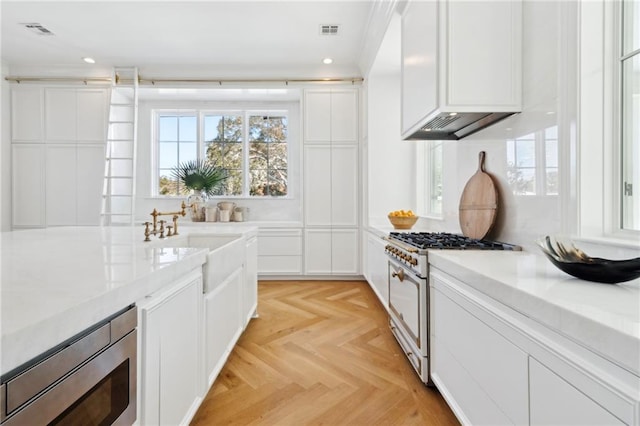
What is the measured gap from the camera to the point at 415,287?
189 centimetres

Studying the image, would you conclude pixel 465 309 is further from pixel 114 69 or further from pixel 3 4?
pixel 114 69

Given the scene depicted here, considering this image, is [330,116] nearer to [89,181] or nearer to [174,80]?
[174,80]

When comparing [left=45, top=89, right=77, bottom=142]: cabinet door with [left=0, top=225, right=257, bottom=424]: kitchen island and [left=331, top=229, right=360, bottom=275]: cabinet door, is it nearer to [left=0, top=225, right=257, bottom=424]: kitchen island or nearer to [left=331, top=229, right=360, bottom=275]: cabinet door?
[left=0, top=225, right=257, bottom=424]: kitchen island

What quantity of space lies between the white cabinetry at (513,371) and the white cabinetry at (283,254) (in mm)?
2932

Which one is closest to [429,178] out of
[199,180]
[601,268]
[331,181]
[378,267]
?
[378,267]

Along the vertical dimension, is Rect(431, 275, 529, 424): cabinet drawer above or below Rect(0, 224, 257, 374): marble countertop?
below

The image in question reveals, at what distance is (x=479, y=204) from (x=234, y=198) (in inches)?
149

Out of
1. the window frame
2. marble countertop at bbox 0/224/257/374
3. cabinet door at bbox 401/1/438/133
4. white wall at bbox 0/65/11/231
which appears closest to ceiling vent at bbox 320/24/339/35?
cabinet door at bbox 401/1/438/133

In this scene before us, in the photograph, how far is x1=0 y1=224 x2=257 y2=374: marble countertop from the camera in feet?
1.94

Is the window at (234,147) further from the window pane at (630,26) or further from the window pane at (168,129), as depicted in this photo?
the window pane at (630,26)

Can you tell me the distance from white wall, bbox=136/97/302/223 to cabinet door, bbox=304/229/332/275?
0.67 m

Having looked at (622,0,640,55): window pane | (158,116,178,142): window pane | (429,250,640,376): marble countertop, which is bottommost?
(429,250,640,376): marble countertop

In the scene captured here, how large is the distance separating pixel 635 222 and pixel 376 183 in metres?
2.87

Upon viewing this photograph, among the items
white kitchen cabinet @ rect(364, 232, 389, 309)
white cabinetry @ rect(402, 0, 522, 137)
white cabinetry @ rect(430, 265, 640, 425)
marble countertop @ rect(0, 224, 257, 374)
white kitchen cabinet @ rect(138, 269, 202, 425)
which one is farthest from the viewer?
white kitchen cabinet @ rect(364, 232, 389, 309)
